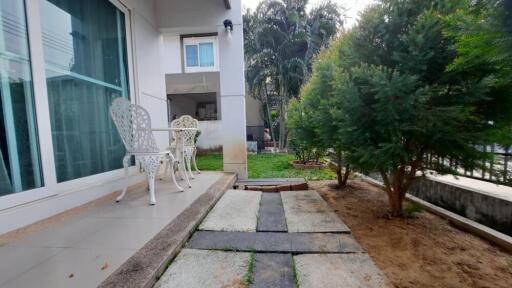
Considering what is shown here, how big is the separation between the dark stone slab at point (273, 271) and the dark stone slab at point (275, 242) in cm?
8

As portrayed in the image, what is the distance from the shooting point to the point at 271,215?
2.29m

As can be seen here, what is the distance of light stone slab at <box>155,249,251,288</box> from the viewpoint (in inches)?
48.7

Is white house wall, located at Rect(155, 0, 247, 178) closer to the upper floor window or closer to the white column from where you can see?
the white column

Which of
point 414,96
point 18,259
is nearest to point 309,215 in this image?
point 414,96

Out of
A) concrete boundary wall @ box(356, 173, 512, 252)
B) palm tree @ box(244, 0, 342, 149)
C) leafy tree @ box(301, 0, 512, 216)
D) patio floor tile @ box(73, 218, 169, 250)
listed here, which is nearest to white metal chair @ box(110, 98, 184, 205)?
patio floor tile @ box(73, 218, 169, 250)

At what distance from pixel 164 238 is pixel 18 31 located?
2.02 metres

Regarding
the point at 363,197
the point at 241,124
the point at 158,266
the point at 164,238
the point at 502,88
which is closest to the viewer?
the point at 158,266

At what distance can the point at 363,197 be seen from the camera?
123 inches

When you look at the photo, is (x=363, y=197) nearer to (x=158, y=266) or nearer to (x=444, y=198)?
(x=444, y=198)

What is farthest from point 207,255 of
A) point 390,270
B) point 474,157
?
point 474,157

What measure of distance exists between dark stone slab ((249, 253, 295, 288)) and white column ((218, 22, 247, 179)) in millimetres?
2879

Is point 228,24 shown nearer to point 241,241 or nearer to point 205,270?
point 241,241

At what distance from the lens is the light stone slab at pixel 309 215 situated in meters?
1.96

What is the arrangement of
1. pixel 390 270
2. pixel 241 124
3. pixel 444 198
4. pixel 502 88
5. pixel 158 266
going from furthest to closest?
pixel 241 124
pixel 444 198
pixel 502 88
pixel 390 270
pixel 158 266
